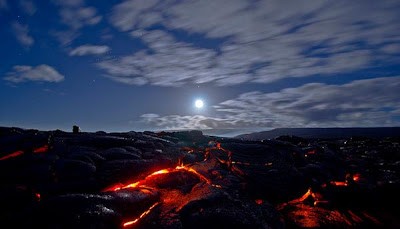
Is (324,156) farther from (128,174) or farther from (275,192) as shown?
(128,174)

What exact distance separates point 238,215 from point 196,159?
3.98 m

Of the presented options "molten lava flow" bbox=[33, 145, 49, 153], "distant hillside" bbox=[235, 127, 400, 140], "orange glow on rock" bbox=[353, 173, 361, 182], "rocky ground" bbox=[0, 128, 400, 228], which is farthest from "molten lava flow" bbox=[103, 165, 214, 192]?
"distant hillside" bbox=[235, 127, 400, 140]

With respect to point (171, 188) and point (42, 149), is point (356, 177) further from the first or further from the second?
point (42, 149)

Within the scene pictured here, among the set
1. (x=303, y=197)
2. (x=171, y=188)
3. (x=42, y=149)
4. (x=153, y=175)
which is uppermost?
(x=42, y=149)

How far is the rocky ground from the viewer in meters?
4.27

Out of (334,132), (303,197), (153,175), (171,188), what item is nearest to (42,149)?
(153,175)

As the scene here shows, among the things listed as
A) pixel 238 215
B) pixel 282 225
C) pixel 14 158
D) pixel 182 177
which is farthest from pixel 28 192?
pixel 282 225

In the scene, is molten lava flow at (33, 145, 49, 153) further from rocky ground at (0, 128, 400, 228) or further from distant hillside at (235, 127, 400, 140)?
distant hillside at (235, 127, 400, 140)

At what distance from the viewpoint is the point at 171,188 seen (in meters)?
6.31

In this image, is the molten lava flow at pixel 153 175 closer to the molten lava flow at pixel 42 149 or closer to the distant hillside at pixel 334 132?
the molten lava flow at pixel 42 149

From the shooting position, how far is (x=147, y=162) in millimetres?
6523

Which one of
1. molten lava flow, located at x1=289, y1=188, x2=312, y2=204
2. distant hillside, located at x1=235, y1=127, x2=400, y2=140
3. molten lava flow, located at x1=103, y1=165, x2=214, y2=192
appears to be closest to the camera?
Answer: molten lava flow, located at x1=103, y1=165, x2=214, y2=192

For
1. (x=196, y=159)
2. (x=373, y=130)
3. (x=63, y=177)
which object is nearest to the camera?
(x=63, y=177)

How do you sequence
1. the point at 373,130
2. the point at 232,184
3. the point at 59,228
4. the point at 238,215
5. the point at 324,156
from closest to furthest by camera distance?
1. the point at 59,228
2. the point at 238,215
3. the point at 232,184
4. the point at 324,156
5. the point at 373,130
